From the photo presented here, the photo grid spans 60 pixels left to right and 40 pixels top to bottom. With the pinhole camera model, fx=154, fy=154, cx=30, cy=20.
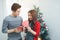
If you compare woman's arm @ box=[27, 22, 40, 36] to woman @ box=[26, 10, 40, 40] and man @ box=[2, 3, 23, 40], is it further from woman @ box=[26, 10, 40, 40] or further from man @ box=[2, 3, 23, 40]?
man @ box=[2, 3, 23, 40]

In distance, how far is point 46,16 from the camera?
169 inches

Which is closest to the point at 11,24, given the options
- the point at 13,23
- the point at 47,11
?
the point at 13,23

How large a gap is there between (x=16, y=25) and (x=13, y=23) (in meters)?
0.07

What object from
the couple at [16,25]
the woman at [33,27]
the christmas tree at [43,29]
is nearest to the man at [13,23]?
the couple at [16,25]

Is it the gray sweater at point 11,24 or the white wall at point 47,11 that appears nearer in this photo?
the gray sweater at point 11,24

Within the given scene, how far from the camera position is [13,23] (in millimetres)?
2867

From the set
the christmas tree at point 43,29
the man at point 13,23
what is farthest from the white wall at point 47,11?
the man at point 13,23

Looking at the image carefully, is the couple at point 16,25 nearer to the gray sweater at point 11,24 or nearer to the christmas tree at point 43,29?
the gray sweater at point 11,24

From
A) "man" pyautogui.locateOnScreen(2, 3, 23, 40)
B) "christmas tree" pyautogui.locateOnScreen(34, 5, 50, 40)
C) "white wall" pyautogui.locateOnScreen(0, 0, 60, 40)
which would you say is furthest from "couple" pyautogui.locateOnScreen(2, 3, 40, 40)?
"white wall" pyautogui.locateOnScreen(0, 0, 60, 40)

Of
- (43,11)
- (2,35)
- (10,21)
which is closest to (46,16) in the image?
(43,11)

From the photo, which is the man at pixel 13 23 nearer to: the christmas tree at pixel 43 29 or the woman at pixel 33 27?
the woman at pixel 33 27

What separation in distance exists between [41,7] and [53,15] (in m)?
0.46

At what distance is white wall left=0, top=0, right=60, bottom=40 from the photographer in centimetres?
403

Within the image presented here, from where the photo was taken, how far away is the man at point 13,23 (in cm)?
286
